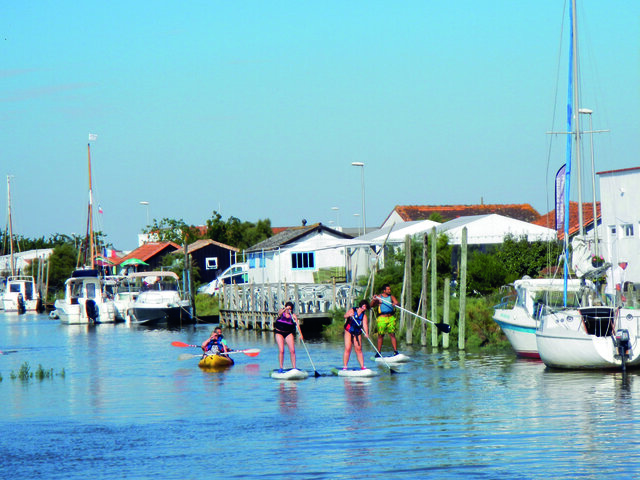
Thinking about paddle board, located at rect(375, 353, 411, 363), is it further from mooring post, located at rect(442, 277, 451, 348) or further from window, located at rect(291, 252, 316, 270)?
window, located at rect(291, 252, 316, 270)

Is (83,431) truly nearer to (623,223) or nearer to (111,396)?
(111,396)

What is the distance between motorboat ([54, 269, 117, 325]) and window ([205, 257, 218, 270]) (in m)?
19.5

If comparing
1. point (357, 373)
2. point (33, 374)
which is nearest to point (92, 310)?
point (33, 374)

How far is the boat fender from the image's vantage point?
5791 cm

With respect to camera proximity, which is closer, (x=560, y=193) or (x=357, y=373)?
(x=357, y=373)

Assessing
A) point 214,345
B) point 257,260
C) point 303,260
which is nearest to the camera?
point 214,345

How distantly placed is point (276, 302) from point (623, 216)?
15.6m

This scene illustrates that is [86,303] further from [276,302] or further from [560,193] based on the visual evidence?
[560,193]

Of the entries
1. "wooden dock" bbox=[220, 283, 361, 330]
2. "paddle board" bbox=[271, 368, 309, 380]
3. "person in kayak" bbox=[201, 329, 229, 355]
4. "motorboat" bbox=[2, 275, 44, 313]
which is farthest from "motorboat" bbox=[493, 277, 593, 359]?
"motorboat" bbox=[2, 275, 44, 313]

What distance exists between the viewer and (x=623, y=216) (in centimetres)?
4109

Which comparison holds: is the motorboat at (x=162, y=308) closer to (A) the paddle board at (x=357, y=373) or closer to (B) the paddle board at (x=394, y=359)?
(B) the paddle board at (x=394, y=359)

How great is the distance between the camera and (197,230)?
96.9 metres

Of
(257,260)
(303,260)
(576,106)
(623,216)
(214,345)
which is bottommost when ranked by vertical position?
(214,345)

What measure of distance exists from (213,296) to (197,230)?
1268 inches
